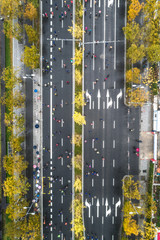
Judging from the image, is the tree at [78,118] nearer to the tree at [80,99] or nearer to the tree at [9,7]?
the tree at [80,99]

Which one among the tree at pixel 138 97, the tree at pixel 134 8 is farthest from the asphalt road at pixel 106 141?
the tree at pixel 134 8

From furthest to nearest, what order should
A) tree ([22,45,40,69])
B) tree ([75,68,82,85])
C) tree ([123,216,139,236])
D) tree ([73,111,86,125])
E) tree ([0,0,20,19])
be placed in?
tree ([75,68,82,85]) < tree ([73,111,86,125]) < tree ([123,216,139,236]) < tree ([22,45,40,69]) < tree ([0,0,20,19])

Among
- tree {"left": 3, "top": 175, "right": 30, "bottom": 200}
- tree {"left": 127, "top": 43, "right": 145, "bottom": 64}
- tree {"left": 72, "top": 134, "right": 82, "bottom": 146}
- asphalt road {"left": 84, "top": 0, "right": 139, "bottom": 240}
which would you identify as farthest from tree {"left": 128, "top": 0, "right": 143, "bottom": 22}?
tree {"left": 3, "top": 175, "right": 30, "bottom": 200}

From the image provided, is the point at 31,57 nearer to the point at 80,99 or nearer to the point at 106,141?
the point at 80,99

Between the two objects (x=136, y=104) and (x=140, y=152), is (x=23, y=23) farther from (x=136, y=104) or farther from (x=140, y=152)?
(x=140, y=152)

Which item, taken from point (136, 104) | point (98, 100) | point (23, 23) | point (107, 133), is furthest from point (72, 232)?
point (23, 23)

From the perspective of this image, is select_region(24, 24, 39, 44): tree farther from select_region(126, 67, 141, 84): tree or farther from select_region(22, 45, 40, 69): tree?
select_region(126, 67, 141, 84): tree
